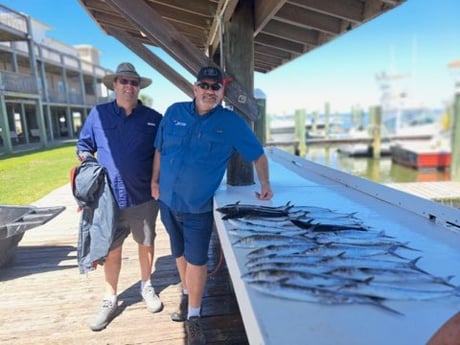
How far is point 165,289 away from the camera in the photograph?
2.76 meters

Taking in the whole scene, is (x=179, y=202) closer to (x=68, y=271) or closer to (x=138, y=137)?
(x=138, y=137)

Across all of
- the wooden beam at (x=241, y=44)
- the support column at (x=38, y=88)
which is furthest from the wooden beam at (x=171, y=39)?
the support column at (x=38, y=88)

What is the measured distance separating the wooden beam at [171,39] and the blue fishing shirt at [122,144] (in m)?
0.46

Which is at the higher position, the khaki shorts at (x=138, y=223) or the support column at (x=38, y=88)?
the support column at (x=38, y=88)

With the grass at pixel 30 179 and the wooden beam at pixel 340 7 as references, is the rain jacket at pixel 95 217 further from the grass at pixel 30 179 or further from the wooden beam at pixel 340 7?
the grass at pixel 30 179

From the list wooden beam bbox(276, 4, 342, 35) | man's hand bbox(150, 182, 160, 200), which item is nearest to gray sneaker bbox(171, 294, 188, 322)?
man's hand bbox(150, 182, 160, 200)

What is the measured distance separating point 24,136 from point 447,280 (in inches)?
871

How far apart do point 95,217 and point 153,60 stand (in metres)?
3.09

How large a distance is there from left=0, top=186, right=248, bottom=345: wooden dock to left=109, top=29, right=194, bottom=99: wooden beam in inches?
92.3

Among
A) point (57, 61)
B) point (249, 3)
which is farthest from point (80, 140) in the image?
point (57, 61)

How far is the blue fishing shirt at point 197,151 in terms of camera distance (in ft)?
6.30

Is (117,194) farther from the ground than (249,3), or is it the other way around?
(249,3)

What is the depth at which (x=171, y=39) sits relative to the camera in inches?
86.2

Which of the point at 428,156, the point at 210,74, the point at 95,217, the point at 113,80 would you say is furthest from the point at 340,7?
the point at 428,156
